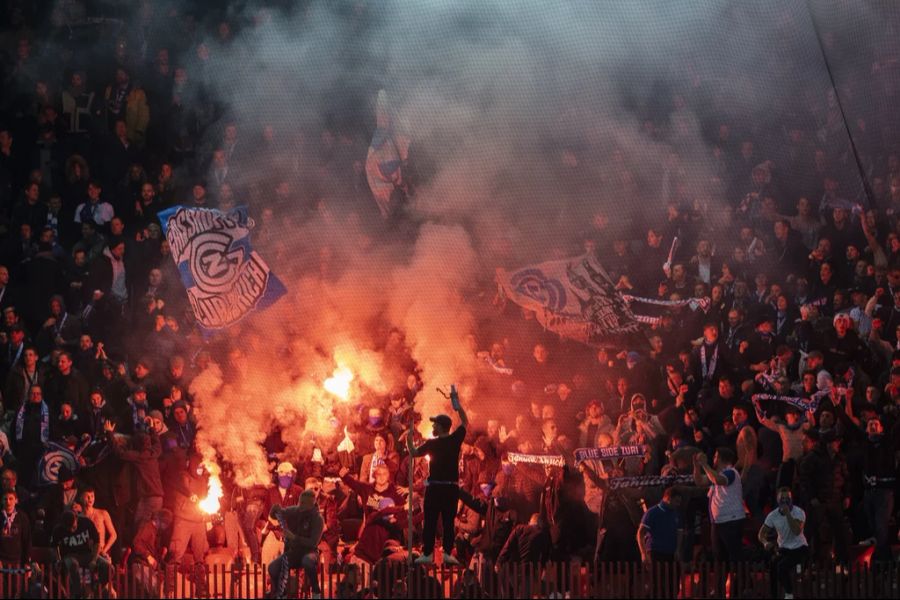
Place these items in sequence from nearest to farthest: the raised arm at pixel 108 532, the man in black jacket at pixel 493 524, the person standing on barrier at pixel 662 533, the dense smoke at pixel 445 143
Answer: the person standing on barrier at pixel 662 533 → the raised arm at pixel 108 532 → the man in black jacket at pixel 493 524 → the dense smoke at pixel 445 143

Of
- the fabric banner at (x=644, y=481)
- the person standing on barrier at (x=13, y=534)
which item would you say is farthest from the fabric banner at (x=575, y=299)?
the person standing on barrier at (x=13, y=534)

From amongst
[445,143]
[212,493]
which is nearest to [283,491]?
[212,493]

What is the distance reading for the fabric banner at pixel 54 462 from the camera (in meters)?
14.3

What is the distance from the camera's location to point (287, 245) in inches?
633

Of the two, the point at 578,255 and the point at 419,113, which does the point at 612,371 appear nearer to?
the point at 578,255

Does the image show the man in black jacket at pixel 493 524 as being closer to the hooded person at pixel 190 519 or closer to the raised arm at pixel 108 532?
the hooded person at pixel 190 519

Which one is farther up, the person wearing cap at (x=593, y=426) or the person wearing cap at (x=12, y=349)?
the person wearing cap at (x=12, y=349)

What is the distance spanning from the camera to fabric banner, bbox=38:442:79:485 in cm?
1433

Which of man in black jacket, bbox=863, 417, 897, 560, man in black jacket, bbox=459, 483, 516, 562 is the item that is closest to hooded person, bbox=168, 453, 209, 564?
man in black jacket, bbox=459, 483, 516, 562

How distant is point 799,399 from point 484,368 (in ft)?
11.1

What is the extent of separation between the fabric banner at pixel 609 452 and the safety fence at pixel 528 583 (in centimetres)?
197

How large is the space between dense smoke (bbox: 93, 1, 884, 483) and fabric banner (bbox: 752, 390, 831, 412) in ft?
8.64

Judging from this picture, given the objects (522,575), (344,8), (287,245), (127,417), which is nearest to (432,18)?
(344,8)

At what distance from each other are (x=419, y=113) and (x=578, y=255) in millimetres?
2684
